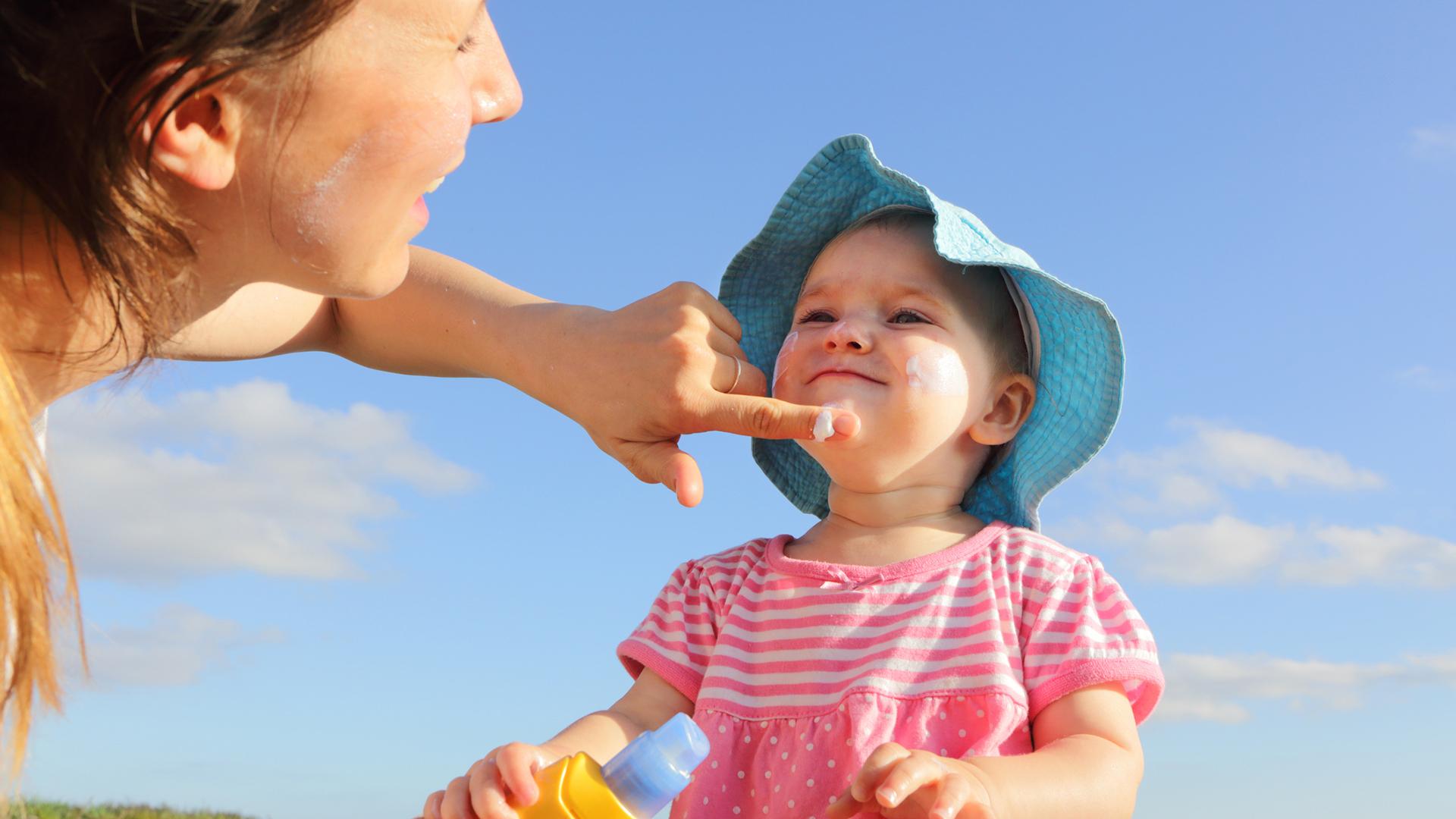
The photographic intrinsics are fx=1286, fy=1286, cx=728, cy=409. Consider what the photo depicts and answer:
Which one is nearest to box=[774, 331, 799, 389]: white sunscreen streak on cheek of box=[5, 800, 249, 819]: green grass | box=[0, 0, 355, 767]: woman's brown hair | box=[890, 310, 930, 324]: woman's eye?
box=[890, 310, 930, 324]: woman's eye

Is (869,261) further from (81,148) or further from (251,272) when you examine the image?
(81,148)

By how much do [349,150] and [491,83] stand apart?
0.43 metres

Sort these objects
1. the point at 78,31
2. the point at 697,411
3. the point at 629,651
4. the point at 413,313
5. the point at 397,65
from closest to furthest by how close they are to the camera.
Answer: the point at 78,31, the point at 397,65, the point at 697,411, the point at 629,651, the point at 413,313

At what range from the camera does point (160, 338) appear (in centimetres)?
240

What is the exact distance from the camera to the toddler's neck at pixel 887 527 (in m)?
2.93

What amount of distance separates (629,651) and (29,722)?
53.2 inches

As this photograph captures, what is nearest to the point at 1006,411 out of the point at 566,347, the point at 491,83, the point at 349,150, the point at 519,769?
the point at 566,347

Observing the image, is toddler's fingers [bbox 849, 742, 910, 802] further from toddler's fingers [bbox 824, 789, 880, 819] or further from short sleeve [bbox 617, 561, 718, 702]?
short sleeve [bbox 617, 561, 718, 702]

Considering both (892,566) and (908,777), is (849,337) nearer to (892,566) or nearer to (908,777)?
(892,566)

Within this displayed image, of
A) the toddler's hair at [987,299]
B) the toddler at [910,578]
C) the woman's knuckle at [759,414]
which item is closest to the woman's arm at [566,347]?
the woman's knuckle at [759,414]

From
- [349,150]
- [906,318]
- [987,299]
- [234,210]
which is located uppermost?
[987,299]

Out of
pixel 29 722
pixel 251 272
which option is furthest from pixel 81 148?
pixel 29 722

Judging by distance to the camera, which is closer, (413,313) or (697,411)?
(697,411)

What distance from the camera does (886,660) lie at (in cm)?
269
